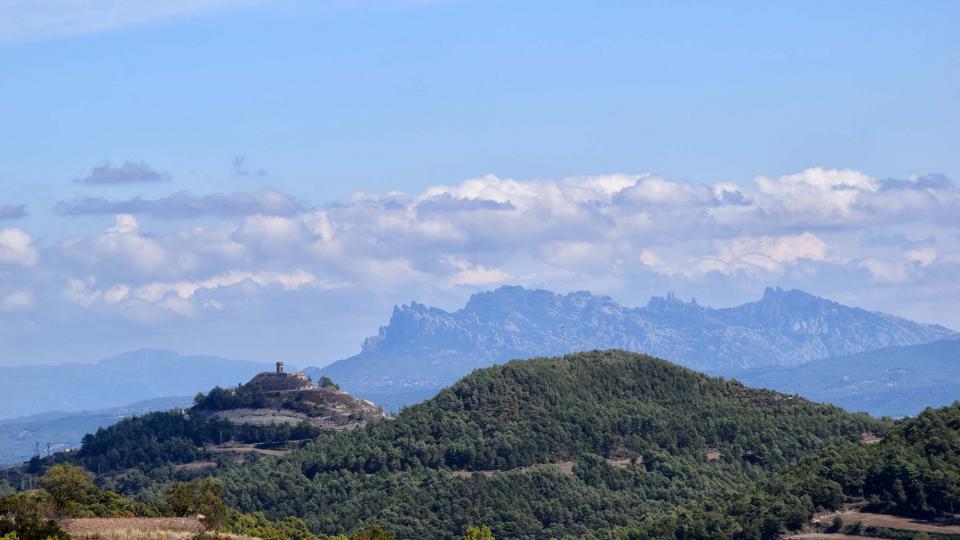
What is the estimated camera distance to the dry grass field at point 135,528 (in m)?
118

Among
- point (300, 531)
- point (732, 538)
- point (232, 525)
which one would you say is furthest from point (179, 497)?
point (732, 538)

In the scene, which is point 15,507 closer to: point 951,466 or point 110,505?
point 110,505

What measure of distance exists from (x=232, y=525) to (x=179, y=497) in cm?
813

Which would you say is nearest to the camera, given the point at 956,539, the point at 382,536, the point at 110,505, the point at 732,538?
the point at 382,536

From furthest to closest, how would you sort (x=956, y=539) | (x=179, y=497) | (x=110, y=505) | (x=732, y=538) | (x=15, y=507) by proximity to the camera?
1. (x=732, y=538)
2. (x=956, y=539)
3. (x=110, y=505)
4. (x=179, y=497)
5. (x=15, y=507)

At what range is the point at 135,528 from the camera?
123438mm

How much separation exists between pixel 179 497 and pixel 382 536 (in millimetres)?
A: 21594

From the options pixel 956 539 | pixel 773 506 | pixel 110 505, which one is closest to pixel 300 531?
pixel 110 505

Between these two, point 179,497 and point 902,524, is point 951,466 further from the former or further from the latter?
point 179,497

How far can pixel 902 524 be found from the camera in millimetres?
189250

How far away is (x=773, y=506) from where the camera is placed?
199 meters

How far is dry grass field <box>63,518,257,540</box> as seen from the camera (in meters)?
118

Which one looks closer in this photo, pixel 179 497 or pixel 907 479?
pixel 179 497

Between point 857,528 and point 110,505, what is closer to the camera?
point 110,505
